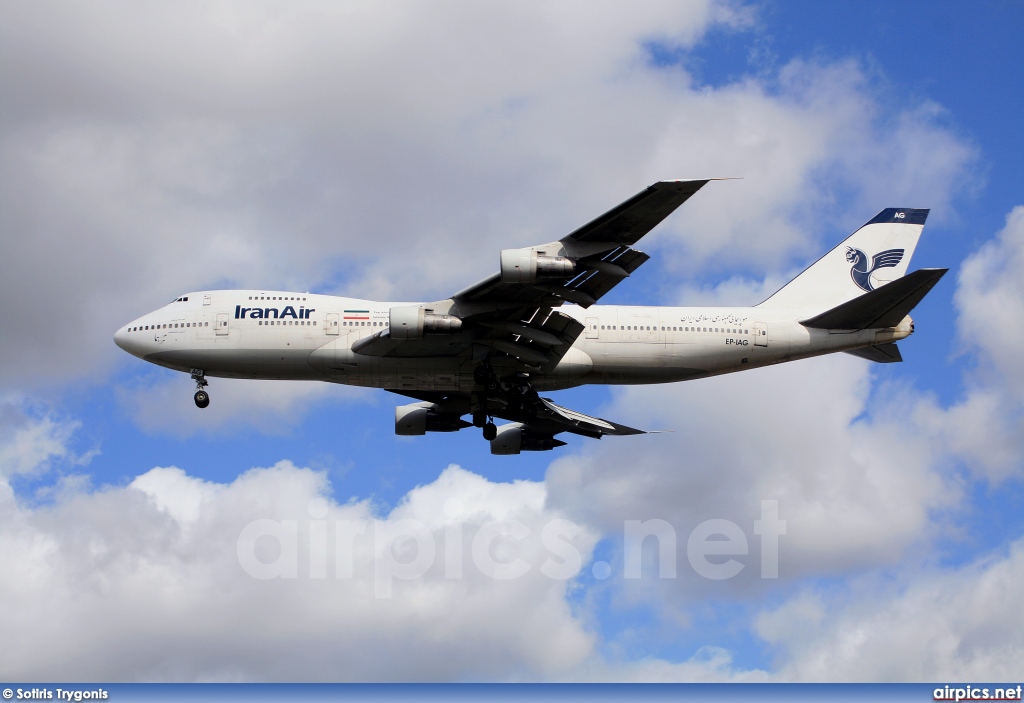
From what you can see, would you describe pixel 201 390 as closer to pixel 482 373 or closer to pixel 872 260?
pixel 482 373

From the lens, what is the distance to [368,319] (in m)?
43.4

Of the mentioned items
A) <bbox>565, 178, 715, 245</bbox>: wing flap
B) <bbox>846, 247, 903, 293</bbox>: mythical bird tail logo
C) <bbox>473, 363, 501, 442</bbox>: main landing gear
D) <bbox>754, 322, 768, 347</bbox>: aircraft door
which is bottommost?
<bbox>473, 363, 501, 442</bbox>: main landing gear

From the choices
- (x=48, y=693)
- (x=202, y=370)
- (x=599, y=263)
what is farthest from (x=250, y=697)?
(x=599, y=263)

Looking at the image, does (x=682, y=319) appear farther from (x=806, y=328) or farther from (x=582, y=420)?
(x=582, y=420)

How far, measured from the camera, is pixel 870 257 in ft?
162

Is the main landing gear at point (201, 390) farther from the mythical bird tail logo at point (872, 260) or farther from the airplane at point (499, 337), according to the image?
the mythical bird tail logo at point (872, 260)

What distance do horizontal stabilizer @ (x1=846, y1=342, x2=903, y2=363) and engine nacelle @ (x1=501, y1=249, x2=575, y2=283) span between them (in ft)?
49.0

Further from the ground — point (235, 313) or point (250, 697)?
point (235, 313)

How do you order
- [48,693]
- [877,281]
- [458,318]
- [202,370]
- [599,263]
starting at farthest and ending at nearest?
1. [877,281]
2. [202,370]
3. [458,318]
4. [599,263]
5. [48,693]

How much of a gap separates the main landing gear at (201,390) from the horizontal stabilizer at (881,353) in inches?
1052

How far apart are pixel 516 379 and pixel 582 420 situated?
29.1ft

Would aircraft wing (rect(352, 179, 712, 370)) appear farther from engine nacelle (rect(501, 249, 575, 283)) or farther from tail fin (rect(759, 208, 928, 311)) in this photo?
tail fin (rect(759, 208, 928, 311))

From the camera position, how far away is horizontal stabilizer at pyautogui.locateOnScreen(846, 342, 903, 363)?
1773 inches

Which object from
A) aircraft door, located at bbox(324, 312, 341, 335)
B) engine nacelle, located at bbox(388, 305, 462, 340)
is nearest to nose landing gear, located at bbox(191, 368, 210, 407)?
aircraft door, located at bbox(324, 312, 341, 335)
